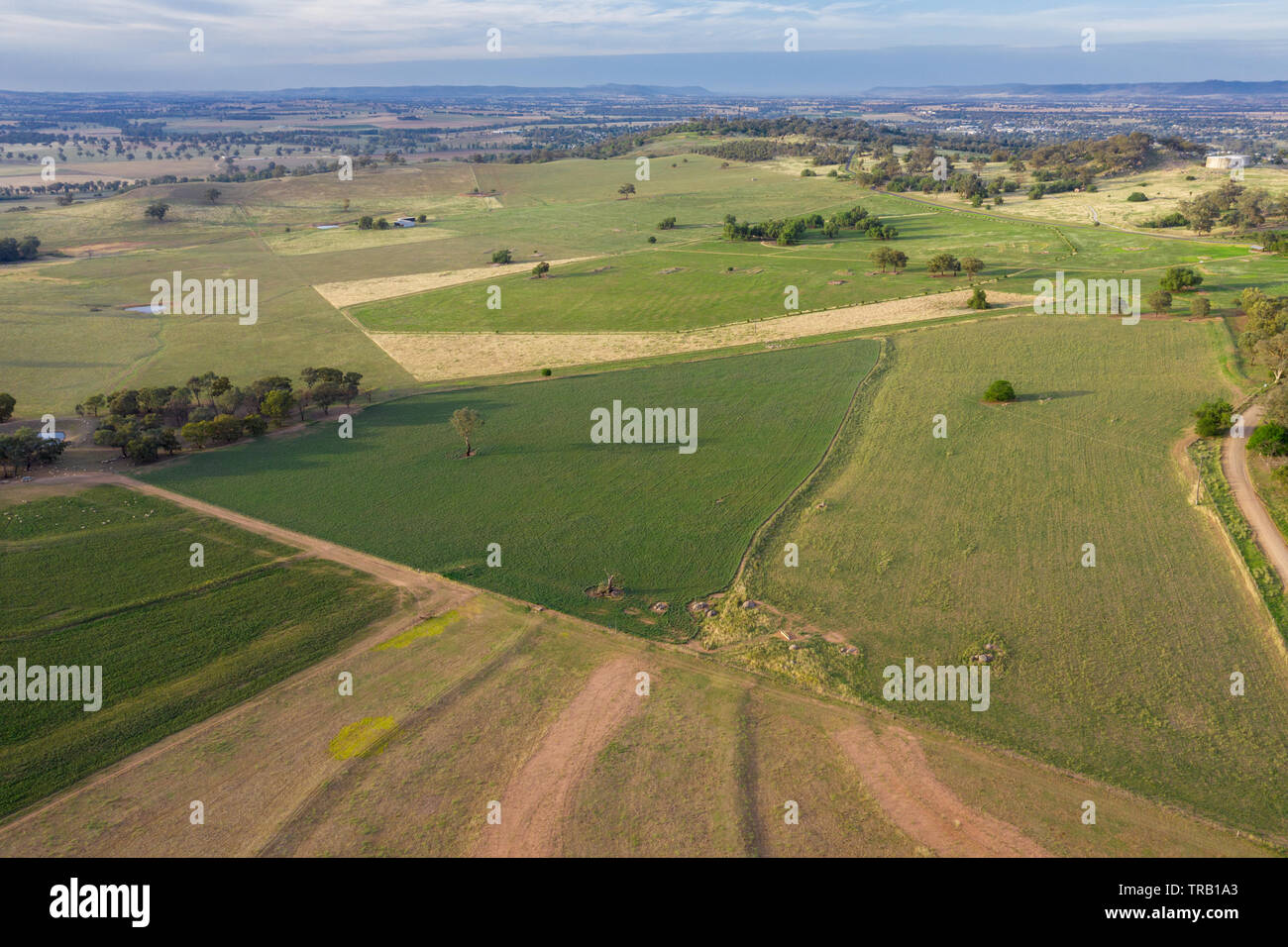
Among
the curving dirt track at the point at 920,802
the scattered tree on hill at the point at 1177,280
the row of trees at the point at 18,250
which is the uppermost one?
the row of trees at the point at 18,250

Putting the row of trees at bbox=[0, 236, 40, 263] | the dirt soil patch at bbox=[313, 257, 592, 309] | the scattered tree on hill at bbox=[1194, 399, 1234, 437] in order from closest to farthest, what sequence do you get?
1. the scattered tree on hill at bbox=[1194, 399, 1234, 437]
2. the dirt soil patch at bbox=[313, 257, 592, 309]
3. the row of trees at bbox=[0, 236, 40, 263]

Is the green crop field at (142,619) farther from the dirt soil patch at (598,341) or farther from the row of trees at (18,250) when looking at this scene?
the row of trees at (18,250)

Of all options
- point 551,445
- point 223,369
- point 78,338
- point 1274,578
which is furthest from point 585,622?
point 78,338

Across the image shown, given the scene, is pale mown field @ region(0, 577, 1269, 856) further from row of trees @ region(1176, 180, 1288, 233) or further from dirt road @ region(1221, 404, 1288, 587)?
row of trees @ region(1176, 180, 1288, 233)

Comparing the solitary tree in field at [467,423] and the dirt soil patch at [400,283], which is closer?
the solitary tree in field at [467,423]

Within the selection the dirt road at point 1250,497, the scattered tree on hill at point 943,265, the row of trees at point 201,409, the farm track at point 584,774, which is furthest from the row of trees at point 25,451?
the scattered tree on hill at point 943,265

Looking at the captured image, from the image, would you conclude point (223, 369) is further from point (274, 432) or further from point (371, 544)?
point (371, 544)

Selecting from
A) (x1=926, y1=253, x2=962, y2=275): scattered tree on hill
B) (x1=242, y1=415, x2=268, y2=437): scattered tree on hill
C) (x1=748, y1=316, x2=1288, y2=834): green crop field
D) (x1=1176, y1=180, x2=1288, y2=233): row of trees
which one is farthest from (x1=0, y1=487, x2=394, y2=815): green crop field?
(x1=1176, y1=180, x2=1288, y2=233): row of trees
